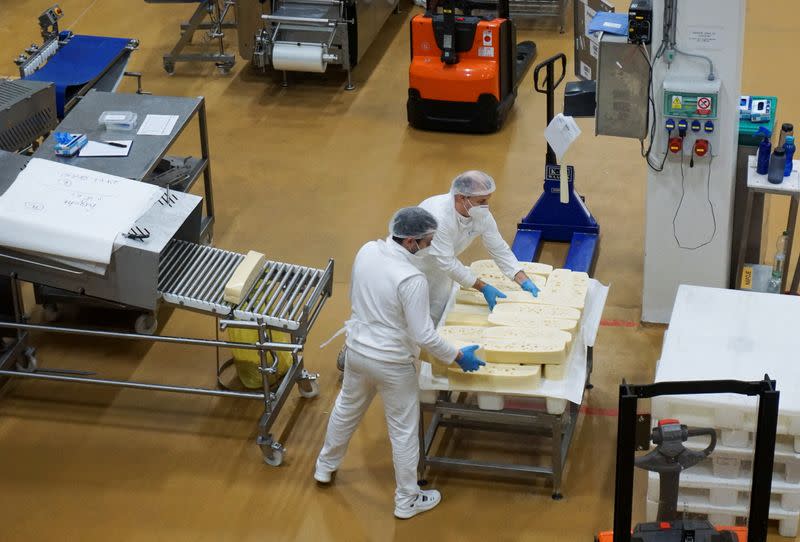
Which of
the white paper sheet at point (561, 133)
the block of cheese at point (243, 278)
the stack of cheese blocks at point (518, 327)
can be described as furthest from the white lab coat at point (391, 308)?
the white paper sheet at point (561, 133)

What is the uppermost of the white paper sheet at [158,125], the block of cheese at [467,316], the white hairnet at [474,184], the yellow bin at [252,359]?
the white hairnet at [474,184]

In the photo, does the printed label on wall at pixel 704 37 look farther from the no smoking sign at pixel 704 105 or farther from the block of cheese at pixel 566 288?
the block of cheese at pixel 566 288

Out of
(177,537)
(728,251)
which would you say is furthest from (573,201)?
(177,537)

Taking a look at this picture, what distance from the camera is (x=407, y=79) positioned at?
37.0 ft

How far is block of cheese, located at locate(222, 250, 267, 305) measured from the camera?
6504 mm

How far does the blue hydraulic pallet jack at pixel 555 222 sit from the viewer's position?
8172mm

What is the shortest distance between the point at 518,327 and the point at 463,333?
0.30m

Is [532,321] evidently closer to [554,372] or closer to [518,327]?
[518,327]

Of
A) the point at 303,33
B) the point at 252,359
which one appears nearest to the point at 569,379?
the point at 252,359

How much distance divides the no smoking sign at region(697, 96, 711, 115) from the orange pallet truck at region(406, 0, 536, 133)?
3.34 meters

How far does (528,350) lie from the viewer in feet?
19.5

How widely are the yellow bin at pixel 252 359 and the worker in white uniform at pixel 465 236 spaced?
3.25 ft

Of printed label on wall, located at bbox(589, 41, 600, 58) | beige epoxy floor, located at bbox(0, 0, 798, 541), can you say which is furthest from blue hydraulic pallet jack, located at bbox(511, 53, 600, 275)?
printed label on wall, located at bbox(589, 41, 600, 58)

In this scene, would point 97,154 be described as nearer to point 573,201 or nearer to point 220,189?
point 220,189
